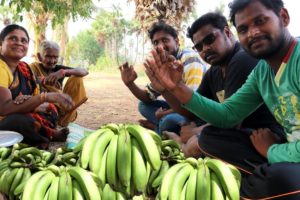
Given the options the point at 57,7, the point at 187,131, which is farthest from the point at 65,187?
the point at 57,7

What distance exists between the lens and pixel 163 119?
4266mm

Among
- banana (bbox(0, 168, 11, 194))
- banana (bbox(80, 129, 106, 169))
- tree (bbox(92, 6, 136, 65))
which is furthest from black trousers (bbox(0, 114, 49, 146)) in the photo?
tree (bbox(92, 6, 136, 65))

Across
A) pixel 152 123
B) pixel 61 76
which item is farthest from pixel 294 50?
pixel 61 76

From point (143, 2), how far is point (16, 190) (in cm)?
792

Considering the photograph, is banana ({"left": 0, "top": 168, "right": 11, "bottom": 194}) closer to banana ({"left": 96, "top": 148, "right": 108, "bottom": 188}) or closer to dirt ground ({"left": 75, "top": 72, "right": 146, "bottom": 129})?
banana ({"left": 96, "top": 148, "right": 108, "bottom": 188})

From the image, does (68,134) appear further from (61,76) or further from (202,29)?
(202,29)

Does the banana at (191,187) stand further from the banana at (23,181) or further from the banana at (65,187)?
the banana at (23,181)

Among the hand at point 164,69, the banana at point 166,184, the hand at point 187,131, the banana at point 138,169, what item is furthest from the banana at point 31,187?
the hand at point 187,131

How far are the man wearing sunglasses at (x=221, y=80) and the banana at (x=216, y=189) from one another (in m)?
1.03

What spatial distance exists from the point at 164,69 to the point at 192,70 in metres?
→ 1.74

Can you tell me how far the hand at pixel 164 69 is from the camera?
2.28 metres

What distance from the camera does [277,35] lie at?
2098 mm

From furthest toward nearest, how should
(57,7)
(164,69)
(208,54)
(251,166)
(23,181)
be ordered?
(57,7) → (208,54) → (251,166) → (164,69) → (23,181)

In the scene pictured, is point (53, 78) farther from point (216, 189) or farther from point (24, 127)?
point (216, 189)
